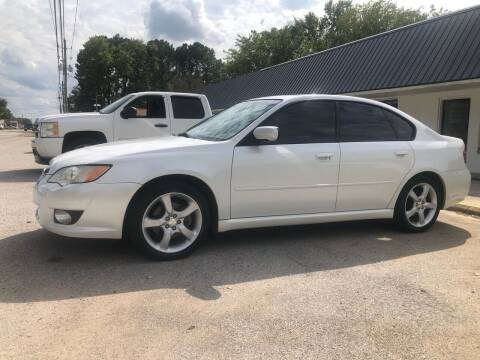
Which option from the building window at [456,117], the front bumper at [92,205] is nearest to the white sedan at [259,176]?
the front bumper at [92,205]

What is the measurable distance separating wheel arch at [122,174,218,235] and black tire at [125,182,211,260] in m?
0.01

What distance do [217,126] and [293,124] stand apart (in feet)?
2.89

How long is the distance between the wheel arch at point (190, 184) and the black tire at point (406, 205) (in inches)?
92.5

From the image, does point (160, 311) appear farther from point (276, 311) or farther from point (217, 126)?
point (217, 126)

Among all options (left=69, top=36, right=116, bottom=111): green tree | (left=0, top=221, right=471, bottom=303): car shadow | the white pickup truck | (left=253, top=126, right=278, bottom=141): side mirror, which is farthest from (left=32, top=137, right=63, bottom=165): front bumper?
(left=69, top=36, right=116, bottom=111): green tree

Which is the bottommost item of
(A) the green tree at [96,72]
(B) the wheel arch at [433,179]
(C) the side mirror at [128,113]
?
(B) the wheel arch at [433,179]

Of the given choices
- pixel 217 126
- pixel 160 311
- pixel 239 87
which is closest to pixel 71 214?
pixel 160 311

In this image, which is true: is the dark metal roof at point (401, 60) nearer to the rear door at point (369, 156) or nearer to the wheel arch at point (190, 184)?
the rear door at point (369, 156)

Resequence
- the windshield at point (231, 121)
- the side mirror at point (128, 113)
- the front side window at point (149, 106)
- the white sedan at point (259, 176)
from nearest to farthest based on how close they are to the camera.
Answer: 1. the white sedan at point (259, 176)
2. the windshield at point (231, 121)
3. the side mirror at point (128, 113)
4. the front side window at point (149, 106)

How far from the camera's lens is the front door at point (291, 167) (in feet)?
15.2

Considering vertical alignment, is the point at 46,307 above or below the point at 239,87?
below

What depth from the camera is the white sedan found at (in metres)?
4.14

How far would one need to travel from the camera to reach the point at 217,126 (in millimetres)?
5230

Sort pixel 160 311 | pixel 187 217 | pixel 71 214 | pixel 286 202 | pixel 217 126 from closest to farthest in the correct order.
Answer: pixel 160 311
pixel 71 214
pixel 187 217
pixel 286 202
pixel 217 126
